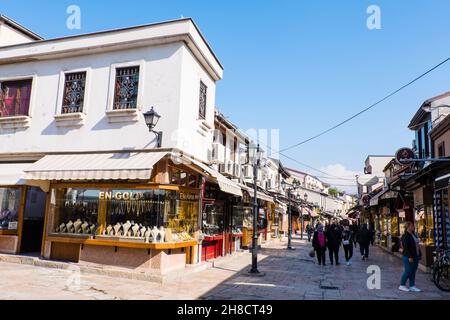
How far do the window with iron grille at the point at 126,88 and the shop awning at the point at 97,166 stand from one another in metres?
1.65

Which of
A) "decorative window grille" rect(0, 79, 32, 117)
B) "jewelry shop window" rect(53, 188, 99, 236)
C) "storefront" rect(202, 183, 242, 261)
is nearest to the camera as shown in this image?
"jewelry shop window" rect(53, 188, 99, 236)

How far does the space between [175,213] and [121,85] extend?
4475 mm

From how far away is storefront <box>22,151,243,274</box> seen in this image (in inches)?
399

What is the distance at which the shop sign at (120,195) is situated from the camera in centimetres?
1063

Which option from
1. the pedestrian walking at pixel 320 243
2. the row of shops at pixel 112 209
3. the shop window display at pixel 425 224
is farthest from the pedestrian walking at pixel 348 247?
the row of shops at pixel 112 209

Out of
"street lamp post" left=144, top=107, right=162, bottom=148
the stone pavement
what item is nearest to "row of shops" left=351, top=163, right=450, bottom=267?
the stone pavement

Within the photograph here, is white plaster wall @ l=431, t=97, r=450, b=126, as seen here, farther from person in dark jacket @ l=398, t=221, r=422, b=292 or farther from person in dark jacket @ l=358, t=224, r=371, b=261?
person in dark jacket @ l=398, t=221, r=422, b=292

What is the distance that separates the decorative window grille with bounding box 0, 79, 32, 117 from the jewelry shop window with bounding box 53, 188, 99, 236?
3.62 m

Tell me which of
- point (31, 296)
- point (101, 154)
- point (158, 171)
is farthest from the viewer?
point (101, 154)

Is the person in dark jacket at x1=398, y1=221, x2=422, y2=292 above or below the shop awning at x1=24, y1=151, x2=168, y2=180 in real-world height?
below
